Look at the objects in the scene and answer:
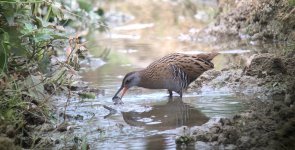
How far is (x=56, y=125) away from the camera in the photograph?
607cm

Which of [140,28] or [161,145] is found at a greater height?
[140,28]

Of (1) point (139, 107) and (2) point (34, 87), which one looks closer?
(2) point (34, 87)

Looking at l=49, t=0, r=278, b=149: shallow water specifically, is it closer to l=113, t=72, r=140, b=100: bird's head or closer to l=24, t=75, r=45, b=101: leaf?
l=113, t=72, r=140, b=100: bird's head

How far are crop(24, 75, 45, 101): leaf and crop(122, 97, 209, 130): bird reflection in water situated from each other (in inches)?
39.0

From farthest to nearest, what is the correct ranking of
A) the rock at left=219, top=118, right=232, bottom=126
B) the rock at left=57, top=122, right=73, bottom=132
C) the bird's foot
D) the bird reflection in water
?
the bird's foot < the bird reflection in water < the rock at left=57, top=122, right=73, bottom=132 < the rock at left=219, top=118, right=232, bottom=126

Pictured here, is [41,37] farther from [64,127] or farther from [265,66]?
[265,66]

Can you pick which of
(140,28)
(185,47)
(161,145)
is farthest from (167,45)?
(161,145)

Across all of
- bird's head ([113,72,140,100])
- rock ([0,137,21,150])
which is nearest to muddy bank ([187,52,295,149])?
bird's head ([113,72,140,100])

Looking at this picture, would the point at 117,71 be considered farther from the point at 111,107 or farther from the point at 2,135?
the point at 2,135

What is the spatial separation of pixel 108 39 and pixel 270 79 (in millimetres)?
7475

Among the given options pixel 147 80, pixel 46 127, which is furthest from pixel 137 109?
pixel 46 127

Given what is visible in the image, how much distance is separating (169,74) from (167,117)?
1.40 metres

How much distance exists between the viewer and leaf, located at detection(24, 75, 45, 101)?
5.91 metres

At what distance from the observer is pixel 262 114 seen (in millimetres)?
5316
